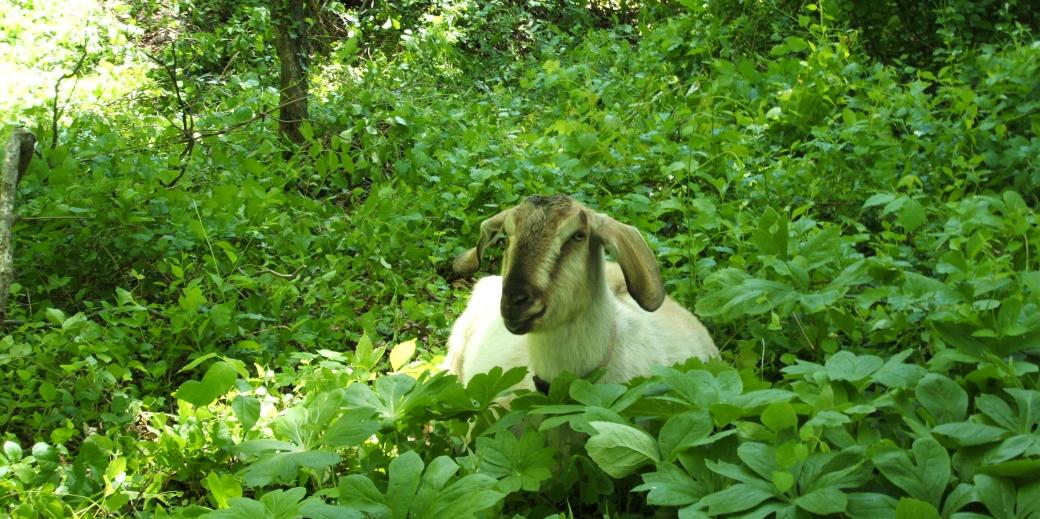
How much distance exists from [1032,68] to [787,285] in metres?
3.44

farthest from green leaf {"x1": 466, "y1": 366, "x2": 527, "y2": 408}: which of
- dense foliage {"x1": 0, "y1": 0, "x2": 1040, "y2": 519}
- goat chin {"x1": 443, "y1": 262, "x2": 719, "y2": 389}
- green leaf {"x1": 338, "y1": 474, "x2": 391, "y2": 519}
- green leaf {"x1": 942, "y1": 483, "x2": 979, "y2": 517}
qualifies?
green leaf {"x1": 942, "y1": 483, "x2": 979, "y2": 517}

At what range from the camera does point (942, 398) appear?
3227mm

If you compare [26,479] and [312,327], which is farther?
[312,327]

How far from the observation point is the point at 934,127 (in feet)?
21.0

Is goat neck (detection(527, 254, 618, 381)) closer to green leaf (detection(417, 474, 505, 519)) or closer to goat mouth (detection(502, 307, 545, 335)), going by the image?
goat mouth (detection(502, 307, 545, 335))

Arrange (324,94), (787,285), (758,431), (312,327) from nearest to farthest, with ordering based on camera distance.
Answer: (758,431), (787,285), (312,327), (324,94)

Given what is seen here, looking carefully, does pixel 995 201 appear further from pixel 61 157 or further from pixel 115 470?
pixel 61 157

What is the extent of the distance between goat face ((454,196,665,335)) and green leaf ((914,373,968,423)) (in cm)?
109

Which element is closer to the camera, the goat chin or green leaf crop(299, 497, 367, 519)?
green leaf crop(299, 497, 367, 519)

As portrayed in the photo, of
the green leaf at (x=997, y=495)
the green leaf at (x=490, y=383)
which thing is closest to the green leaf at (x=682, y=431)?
the green leaf at (x=490, y=383)

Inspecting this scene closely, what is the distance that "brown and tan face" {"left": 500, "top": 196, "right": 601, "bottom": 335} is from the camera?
149 inches

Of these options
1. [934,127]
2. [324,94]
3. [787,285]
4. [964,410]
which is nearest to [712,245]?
[787,285]

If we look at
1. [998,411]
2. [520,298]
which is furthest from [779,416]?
[520,298]

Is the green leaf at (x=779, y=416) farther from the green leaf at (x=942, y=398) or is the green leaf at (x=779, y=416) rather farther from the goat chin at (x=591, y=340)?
the goat chin at (x=591, y=340)
